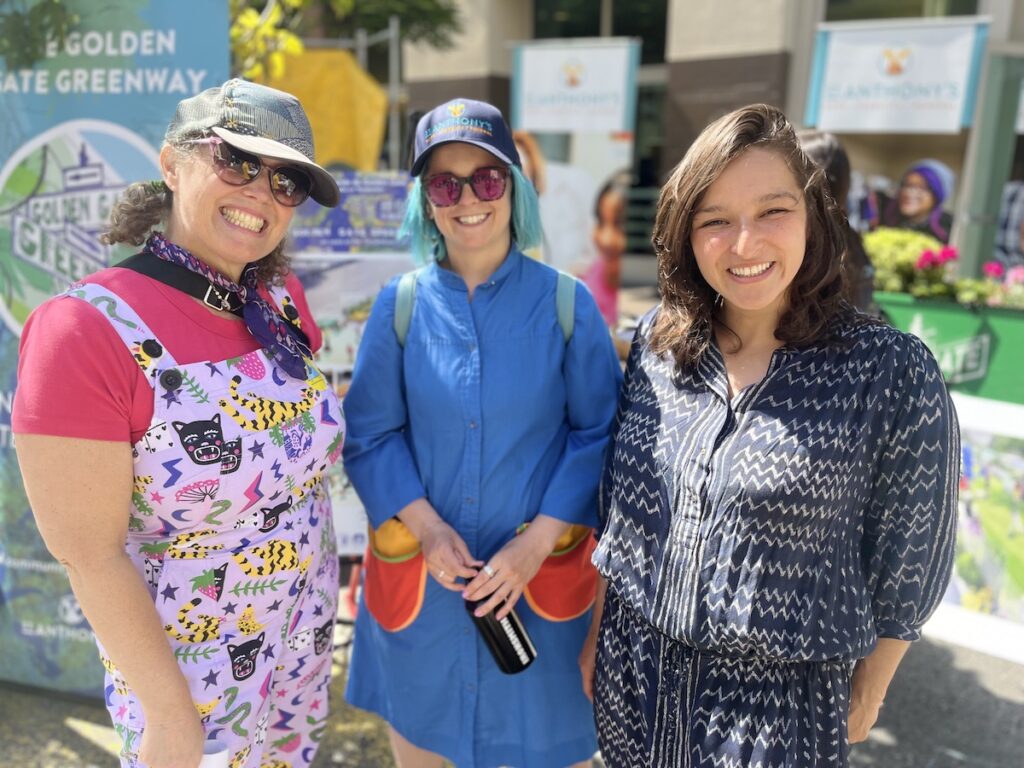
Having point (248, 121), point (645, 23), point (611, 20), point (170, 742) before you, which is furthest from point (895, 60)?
point (170, 742)

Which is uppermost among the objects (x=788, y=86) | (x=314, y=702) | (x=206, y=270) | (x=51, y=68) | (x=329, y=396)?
(x=788, y=86)

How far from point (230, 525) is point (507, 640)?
0.69 meters

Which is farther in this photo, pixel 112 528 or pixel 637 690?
pixel 637 690

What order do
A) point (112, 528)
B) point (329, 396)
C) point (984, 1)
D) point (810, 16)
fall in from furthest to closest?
point (810, 16) → point (984, 1) → point (329, 396) → point (112, 528)

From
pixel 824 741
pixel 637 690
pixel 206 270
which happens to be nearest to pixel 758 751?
pixel 824 741

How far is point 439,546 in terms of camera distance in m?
1.71

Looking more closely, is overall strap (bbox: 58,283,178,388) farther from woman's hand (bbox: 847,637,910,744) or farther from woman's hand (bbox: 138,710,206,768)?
woman's hand (bbox: 847,637,910,744)

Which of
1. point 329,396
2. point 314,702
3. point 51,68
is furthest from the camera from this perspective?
point 51,68

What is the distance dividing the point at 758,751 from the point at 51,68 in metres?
2.54

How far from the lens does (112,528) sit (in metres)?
1.27

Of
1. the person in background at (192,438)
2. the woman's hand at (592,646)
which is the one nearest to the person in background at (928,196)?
the woman's hand at (592,646)

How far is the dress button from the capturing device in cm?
129

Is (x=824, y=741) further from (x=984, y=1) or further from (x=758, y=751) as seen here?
(x=984, y=1)

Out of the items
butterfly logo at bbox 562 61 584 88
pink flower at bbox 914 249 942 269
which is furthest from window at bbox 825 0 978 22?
pink flower at bbox 914 249 942 269
